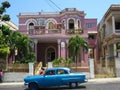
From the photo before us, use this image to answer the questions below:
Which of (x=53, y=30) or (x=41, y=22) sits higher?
(x=41, y=22)

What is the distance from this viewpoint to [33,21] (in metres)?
40.7

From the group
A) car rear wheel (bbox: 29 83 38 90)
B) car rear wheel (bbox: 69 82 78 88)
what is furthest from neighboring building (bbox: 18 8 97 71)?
car rear wheel (bbox: 29 83 38 90)

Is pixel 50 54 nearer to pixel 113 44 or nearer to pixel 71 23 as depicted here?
pixel 71 23

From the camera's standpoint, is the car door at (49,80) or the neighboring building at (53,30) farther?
the neighboring building at (53,30)

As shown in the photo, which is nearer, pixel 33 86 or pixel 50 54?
pixel 33 86

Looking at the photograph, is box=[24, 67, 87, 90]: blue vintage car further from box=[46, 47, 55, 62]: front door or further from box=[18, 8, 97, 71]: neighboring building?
box=[46, 47, 55, 62]: front door

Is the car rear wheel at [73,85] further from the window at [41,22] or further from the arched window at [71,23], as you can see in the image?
the window at [41,22]

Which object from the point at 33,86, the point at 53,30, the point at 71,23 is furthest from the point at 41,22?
the point at 33,86

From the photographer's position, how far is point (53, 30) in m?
35.3

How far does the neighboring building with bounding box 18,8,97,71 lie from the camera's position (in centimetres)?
3494

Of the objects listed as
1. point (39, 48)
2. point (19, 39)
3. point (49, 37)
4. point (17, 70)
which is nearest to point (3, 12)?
point (19, 39)

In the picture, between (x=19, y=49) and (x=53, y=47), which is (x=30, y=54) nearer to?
(x=19, y=49)

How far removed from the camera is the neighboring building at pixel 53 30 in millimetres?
34938

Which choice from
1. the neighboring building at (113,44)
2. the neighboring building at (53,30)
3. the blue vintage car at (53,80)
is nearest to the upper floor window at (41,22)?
the neighboring building at (53,30)
